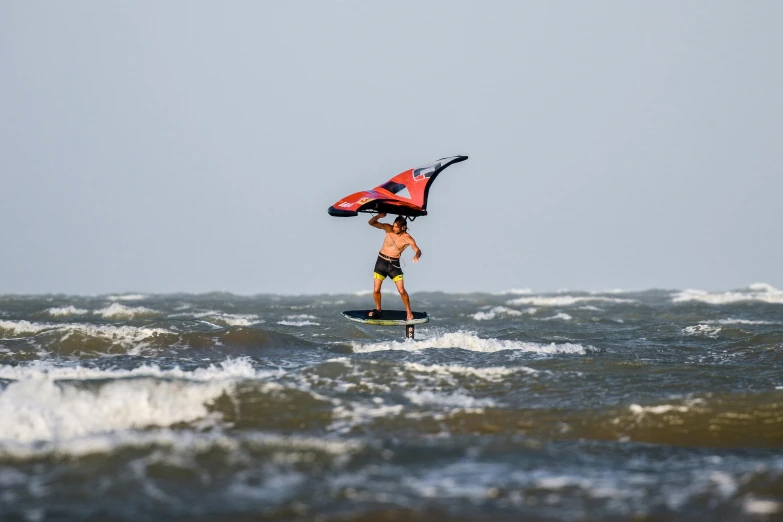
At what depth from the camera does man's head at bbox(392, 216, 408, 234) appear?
53.4ft

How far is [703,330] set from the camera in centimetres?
2000

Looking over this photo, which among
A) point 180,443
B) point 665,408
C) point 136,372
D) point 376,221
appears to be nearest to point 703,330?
point 376,221

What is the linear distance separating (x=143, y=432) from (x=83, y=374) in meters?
4.18

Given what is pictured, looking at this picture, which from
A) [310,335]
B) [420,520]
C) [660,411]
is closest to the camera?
[420,520]

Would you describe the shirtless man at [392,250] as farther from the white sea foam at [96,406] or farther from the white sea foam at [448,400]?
the white sea foam at [96,406]

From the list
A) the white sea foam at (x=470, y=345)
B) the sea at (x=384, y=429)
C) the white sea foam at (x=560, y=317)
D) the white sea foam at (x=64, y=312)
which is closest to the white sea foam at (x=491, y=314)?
the white sea foam at (x=560, y=317)

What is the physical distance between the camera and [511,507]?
263 inches

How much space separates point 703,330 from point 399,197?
8.75 meters

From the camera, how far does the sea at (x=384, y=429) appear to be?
6820mm

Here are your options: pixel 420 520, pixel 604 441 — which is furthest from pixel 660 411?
pixel 420 520

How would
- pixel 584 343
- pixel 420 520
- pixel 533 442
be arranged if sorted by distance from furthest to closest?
pixel 584 343, pixel 533 442, pixel 420 520

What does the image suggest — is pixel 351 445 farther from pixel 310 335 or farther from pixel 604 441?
pixel 310 335

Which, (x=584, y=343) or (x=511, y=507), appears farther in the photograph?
(x=584, y=343)

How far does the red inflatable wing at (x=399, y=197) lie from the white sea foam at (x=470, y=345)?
2.53m
